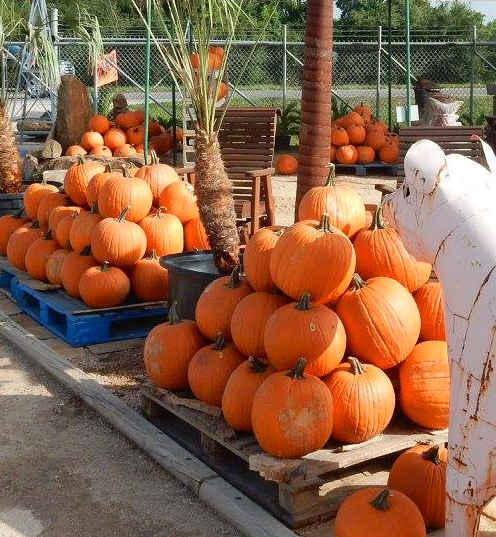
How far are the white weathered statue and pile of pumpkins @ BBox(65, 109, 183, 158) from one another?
10138 mm

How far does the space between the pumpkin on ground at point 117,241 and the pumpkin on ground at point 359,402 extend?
106 inches

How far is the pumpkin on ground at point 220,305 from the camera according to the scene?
13.9ft

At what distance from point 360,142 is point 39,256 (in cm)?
878

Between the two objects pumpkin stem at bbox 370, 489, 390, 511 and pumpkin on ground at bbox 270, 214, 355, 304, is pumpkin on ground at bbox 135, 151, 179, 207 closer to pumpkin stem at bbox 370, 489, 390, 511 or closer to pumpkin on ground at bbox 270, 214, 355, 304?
pumpkin on ground at bbox 270, 214, 355, 304

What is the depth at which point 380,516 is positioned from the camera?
10.1ft

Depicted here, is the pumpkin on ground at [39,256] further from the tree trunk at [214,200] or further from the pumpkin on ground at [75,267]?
the tree trunk at [214,200]

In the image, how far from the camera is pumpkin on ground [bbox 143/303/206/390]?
4316 millimetres

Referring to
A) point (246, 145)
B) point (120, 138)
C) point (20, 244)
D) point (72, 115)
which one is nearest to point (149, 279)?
point (20, 244)

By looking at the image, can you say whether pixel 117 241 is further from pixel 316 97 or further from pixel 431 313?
pixel 431 313

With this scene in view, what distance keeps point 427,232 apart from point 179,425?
6.85 ft

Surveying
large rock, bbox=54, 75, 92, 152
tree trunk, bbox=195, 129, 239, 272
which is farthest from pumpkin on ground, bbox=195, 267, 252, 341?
large rock, bbox=54, 75, 92, 152

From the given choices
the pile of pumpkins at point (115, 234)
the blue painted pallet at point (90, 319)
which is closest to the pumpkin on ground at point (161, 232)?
the pile of pumpkins at point (115, 234)

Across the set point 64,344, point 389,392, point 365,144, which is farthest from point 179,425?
point 365,144

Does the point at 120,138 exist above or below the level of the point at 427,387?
above
